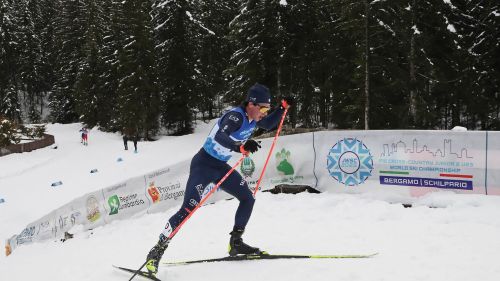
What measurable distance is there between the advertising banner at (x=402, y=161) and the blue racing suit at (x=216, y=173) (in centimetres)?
373

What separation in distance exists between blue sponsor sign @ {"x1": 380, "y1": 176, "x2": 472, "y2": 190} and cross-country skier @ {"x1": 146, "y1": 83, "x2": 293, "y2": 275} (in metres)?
3.74

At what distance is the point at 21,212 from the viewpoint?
15695mm

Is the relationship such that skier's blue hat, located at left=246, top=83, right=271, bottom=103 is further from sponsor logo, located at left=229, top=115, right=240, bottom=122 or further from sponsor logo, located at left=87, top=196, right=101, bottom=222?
sponsor logo, located at left=87, top=196, right=101, bottom=222

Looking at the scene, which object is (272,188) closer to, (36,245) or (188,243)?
(188,243)

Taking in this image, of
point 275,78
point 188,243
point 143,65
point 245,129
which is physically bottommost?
point 188,243

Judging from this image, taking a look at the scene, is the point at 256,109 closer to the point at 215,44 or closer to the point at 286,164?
the point at 286,164

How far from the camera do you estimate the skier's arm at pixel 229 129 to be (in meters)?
5.05

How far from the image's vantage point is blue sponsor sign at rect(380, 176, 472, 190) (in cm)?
761

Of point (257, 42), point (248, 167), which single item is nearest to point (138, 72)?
point (257, 42)

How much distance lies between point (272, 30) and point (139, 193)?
18120 mm

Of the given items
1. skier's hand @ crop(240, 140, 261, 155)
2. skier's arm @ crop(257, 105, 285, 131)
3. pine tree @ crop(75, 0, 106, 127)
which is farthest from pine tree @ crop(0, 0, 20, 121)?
skier's hand @ crop(240, 140, 261, 155)

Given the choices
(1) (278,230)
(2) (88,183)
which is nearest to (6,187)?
(2) (88,183)

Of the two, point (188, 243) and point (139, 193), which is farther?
Answer: point (139, 193)

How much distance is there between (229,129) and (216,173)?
73cm
